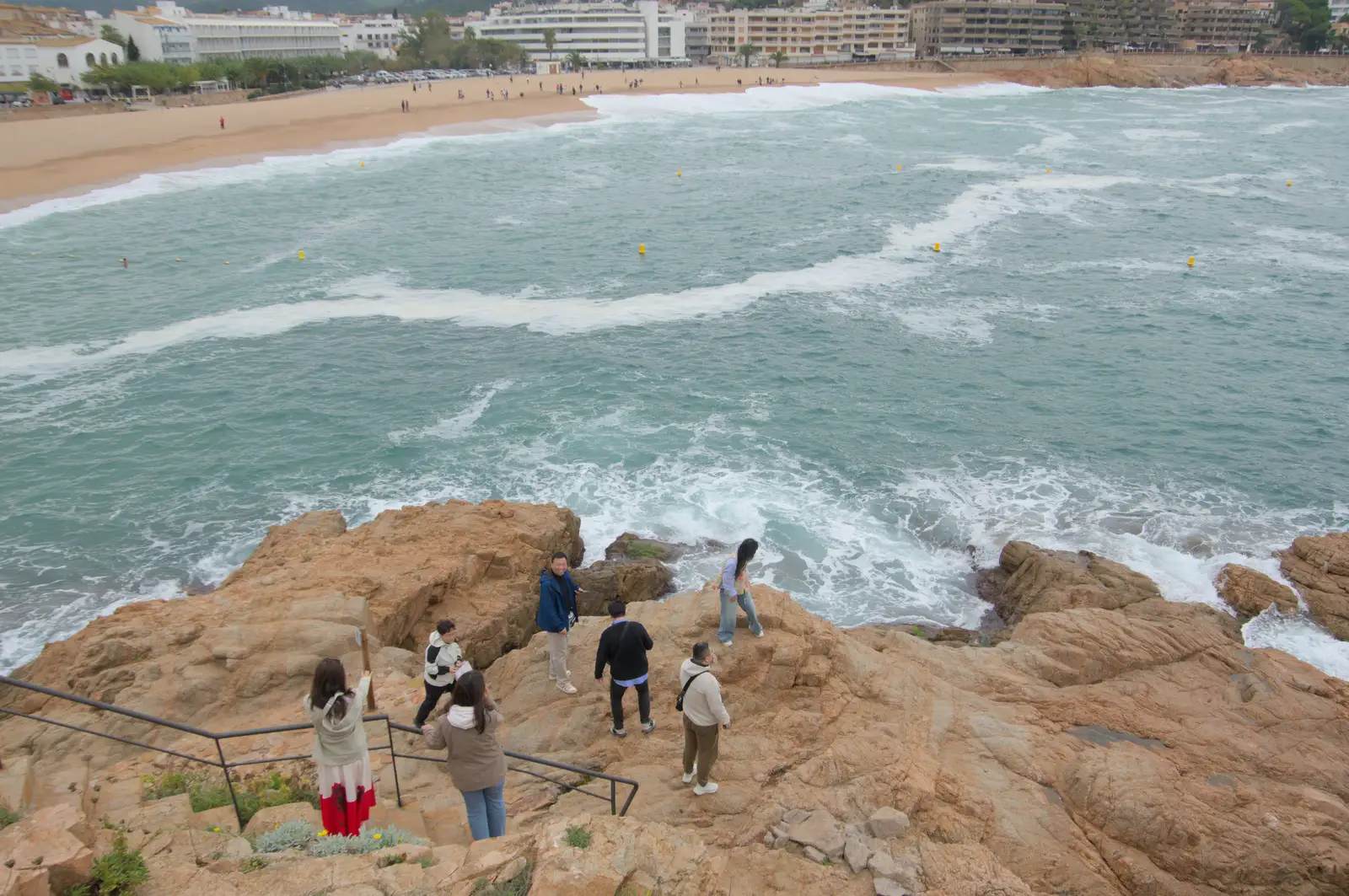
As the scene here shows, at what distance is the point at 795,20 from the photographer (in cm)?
15300

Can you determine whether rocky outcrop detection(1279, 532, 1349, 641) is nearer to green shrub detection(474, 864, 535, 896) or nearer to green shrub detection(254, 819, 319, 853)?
green shrub detection(474, 864, 535, 896)

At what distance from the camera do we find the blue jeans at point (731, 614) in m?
9.48

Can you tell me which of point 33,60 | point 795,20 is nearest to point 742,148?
point 33,60

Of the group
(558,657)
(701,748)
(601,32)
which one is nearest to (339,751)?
(701,748)

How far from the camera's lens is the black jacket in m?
8.27

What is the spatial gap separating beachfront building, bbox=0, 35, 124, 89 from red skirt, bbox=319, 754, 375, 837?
10543 cm

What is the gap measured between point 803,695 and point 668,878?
11.9 ft

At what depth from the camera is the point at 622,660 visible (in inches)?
326

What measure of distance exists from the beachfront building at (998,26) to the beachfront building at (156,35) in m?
113

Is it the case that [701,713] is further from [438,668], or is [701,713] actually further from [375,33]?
[375,33]

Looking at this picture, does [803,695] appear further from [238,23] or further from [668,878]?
[238,23]

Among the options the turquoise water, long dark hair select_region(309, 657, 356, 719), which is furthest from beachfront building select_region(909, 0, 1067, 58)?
long dark hair select_region(309, 657, 356, 719)

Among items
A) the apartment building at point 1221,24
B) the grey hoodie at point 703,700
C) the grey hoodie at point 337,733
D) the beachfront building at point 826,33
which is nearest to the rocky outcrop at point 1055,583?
the grey hoodie at point 703,700

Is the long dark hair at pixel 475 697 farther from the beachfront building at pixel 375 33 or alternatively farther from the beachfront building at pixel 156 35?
the beachfront building at pixel 375 33
